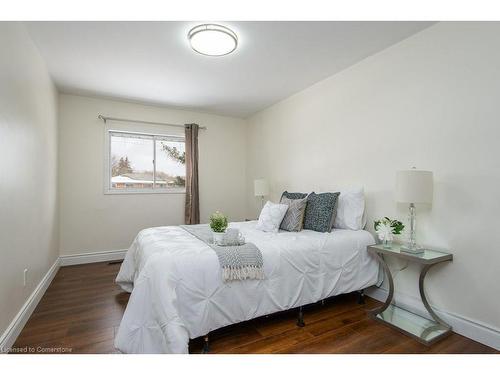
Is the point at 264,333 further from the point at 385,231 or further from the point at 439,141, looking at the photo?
the point at 439,141

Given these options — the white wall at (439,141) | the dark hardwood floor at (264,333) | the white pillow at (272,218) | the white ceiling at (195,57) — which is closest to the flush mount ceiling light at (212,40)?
the white ceiling at (195,57)

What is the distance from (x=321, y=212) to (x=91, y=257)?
3.48 m

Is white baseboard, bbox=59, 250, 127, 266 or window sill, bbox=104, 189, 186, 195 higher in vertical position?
window sill, bbox=104, 189, 186, 195

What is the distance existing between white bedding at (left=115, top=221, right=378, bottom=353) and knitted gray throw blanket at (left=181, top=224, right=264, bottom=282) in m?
0.05

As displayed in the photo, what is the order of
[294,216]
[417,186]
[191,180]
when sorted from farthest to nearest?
[191,180]
[294,216]
[417,186]

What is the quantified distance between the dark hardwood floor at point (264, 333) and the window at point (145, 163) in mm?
2024

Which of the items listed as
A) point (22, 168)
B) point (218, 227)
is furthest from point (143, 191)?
point (218, 227)

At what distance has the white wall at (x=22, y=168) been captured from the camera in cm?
177

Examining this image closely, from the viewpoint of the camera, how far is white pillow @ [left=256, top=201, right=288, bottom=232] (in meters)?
2.86

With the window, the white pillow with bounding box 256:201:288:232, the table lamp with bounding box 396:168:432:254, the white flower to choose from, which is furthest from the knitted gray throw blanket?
the window

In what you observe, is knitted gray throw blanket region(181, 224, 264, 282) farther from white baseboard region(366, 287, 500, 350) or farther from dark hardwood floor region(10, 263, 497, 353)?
white baseboard region(366, 287, 500, 350)

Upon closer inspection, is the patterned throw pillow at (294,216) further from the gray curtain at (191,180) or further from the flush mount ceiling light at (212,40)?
the gray curtain at (191,180)

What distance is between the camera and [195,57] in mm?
2730

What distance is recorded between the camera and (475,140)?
6.44ft
